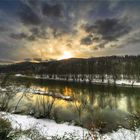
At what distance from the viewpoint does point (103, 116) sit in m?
25.8

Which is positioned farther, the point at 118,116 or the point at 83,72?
the point at 83,72

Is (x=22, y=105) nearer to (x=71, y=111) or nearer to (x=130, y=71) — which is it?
(x=71, y=111)

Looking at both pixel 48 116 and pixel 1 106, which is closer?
pixel 48 116

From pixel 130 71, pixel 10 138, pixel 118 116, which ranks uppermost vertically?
pixel 130 71

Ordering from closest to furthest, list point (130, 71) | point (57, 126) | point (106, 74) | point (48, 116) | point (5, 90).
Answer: point (57, 126), point (48, 116), point (5, 90), point (130, 71), point (106, 74)

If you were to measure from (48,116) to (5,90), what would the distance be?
34.2ft

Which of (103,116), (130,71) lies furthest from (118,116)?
(130,71)

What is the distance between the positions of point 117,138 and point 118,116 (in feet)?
37.9

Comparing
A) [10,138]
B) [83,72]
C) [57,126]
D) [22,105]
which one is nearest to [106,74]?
[83,72]

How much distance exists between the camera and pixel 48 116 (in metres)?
25.5

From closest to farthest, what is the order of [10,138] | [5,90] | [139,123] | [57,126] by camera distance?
[10,138], [139,123], [57,126], [5,90]

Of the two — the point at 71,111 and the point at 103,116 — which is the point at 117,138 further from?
the point at 71,111

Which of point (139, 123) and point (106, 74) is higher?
point (106, 74)

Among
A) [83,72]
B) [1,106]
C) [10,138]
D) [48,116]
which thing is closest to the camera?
[10,138]
